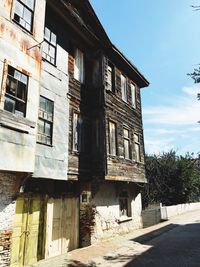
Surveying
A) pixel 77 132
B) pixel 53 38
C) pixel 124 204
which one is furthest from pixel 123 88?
pixel 124 204

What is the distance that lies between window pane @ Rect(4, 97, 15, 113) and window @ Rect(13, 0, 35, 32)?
2.81 metres

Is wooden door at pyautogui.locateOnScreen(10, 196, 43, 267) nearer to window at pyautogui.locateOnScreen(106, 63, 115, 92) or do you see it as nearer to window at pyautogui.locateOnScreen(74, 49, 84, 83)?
window at pyautogui.locateOnScreen(74, 49, 84, 83)

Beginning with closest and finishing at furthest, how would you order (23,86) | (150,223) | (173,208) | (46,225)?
(23,86) < (46,225) < (150,223) < (173,208)

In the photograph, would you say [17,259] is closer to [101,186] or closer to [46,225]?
[46,225]

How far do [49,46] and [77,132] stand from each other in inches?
157

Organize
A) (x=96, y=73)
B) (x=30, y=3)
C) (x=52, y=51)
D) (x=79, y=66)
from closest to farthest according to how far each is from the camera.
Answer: (x=30, y=3) → (x=52, y=51) → (x=79, y=66) → (x=96, y=73)

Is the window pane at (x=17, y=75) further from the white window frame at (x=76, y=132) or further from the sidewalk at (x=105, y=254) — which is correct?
the sidewalk at (x=105, y=254)

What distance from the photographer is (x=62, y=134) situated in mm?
10500

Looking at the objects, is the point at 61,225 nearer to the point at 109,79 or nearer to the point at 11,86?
the point at 11,86

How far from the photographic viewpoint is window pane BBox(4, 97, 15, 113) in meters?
7.68

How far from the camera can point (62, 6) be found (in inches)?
448

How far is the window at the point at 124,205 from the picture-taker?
1457 centimetres

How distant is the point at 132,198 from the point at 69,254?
22.1 feet

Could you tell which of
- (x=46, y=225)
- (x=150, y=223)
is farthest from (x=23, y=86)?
(x=150, y=223)
